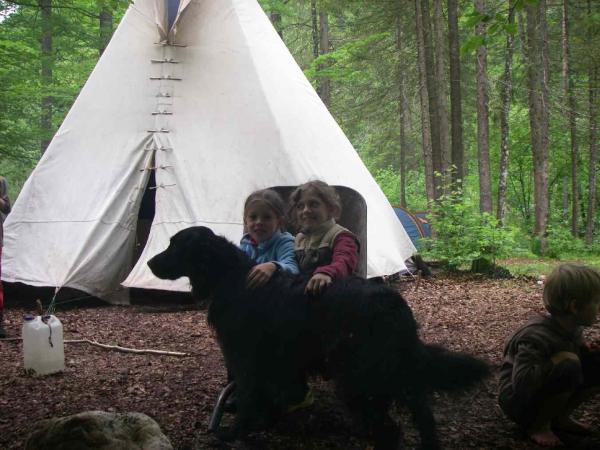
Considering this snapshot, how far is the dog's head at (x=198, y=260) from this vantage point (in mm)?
2758

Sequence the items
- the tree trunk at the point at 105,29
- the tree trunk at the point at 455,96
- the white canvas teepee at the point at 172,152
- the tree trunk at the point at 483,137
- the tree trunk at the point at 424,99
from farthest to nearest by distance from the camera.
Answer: the tree trunk at the point at 105,29
the tree trunk at the point at 424,99
the tree trunk at the point at 483,137
the tree trunk at the point at 455,96
the white canvas teepee at the point at 172,152

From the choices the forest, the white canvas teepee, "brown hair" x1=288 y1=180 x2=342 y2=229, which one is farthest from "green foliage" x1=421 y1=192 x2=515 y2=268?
"brown hair" x1=288 y1=180 x2=342 y2=229

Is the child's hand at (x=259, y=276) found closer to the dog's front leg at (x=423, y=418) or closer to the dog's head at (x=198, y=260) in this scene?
the dog's head at (x=198, y=260)

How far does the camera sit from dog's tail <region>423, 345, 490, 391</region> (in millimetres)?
2408

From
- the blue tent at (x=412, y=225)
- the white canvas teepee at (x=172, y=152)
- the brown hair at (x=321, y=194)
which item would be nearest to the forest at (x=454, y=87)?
the blue tent at (x=412, y=225)

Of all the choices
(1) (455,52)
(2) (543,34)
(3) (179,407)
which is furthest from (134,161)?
(2) (543,34)

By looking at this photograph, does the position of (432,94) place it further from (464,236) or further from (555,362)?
(555,362)

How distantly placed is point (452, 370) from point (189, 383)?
6.49 ft

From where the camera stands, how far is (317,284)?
2.51 m

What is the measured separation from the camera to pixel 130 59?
291 inches

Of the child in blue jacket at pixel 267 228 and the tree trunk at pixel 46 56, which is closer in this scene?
the child in blue jacket at pixel 267 228

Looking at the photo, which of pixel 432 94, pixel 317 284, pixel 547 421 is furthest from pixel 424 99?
pixel 317 284

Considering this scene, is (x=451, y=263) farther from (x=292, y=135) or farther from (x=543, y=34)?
(x=543, y=34)

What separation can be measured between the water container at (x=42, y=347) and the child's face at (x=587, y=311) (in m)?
3.47
